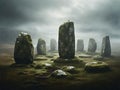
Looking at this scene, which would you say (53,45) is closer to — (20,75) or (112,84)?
(20,75)

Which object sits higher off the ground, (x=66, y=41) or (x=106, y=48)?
(x=66, y=41)

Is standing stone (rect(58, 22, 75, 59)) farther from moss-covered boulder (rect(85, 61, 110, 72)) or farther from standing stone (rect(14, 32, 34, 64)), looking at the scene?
moss-covered boulder (rect(85, 61, 110, 72))

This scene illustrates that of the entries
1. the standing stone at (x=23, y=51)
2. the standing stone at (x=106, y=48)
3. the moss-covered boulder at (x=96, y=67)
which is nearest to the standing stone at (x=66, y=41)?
the standing stone at (x=23, y=51)

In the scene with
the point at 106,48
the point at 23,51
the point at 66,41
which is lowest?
the point at 23,51

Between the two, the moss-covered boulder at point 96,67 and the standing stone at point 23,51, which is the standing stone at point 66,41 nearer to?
the standing stone at point 23,51

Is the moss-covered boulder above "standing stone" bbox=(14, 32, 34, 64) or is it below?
below

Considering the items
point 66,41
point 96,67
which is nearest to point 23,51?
point 66,41

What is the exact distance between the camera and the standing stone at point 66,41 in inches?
1793

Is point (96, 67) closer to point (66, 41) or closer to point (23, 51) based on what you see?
point (23, 51)

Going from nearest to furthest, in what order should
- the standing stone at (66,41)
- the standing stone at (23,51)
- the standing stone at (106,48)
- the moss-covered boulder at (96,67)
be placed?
the moss-covered boulder at (96,67), the standing stone at (23,51), the standing stone at (66,41), the standing stone at (106,48)

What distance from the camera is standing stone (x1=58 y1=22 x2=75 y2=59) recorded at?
4553 cm

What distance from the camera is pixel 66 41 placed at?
46.0 m

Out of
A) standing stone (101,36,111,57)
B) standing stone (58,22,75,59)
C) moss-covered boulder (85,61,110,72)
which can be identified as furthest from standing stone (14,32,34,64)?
standing stone (101,36,111,57)

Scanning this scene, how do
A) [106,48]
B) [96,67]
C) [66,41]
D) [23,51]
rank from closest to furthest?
[96,67] < [23,51] < [66,41] < [106,48]
